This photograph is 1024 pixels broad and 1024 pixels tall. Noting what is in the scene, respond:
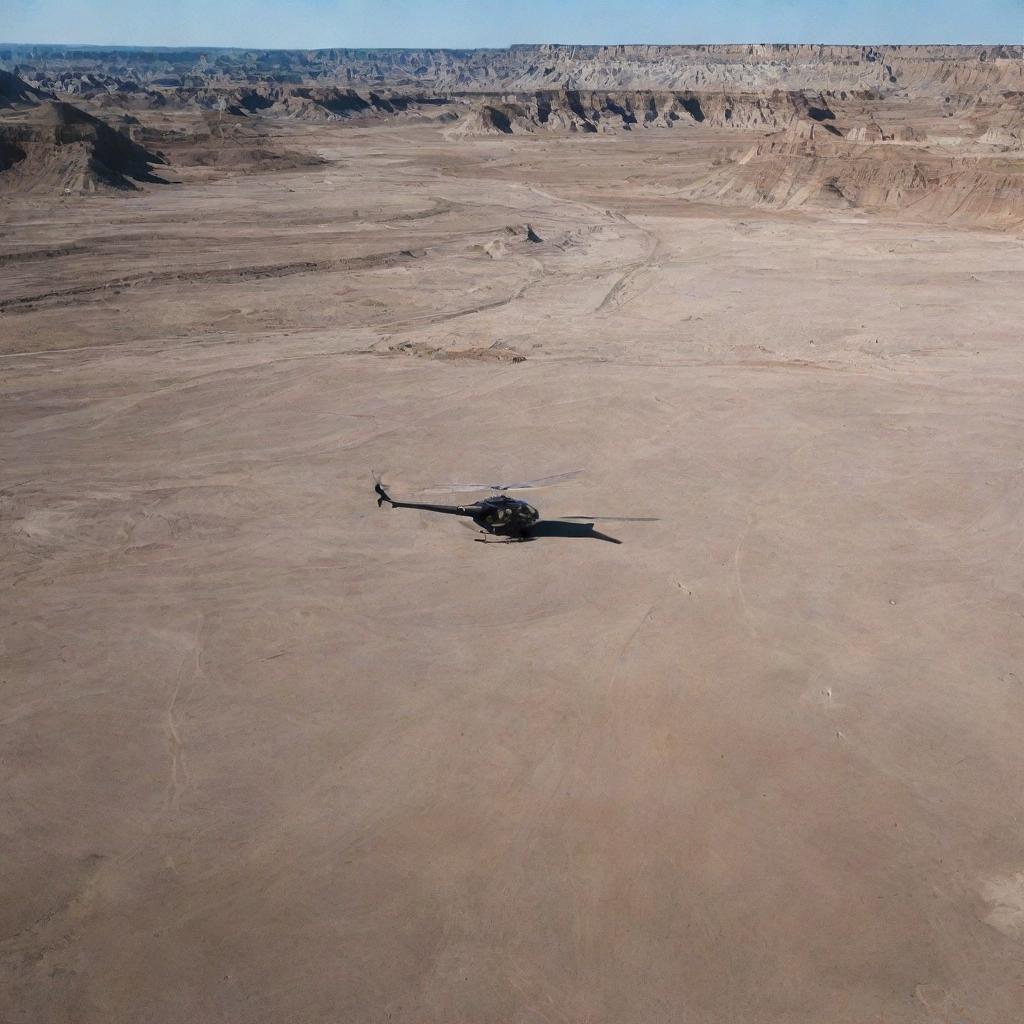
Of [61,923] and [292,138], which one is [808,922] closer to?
[61,923]

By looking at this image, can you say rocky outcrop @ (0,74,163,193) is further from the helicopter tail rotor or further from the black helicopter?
the black helicopter

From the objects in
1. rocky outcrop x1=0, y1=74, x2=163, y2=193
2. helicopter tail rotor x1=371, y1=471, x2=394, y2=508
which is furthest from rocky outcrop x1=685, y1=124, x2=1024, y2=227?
helicopter tail rotor x1=371, y1=471, x2=394, y2=508

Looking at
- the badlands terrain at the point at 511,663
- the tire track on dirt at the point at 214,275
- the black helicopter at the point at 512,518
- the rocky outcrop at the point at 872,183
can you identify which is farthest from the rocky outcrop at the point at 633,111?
the black helicopter at the point at 512,518

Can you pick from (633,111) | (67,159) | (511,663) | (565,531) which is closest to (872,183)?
(565,531)

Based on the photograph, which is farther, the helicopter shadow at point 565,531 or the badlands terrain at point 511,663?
the helicopter shadow at point 565,531

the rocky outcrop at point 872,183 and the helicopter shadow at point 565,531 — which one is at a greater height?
the rocky outcrop at point 872,183

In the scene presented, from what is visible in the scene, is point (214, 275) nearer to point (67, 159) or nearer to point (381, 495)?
point (381, 495)

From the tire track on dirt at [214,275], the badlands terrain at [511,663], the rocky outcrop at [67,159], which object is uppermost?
the rocky outcrop at [67,159]

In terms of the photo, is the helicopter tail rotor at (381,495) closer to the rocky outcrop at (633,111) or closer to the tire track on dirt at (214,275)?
the tire track on dirt at (214,275)
